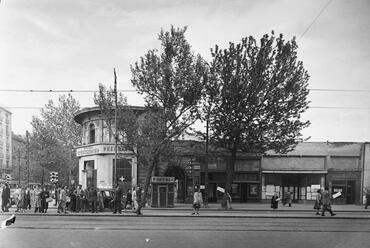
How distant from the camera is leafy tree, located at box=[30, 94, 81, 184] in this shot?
4734 cm

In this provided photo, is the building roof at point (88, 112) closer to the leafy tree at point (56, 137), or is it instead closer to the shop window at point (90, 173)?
the shop window at point (90, 173)

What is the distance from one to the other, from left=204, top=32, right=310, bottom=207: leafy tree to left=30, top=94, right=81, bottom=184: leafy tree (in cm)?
2427

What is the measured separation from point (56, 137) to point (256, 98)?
1143 inches

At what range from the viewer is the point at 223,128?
28.2m

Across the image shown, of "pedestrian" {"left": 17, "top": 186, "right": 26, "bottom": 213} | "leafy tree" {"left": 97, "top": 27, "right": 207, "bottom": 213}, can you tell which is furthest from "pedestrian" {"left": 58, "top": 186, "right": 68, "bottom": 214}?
"leafy tree" {"left": 97, "top": 27, "right": 207, "bottom": 213}

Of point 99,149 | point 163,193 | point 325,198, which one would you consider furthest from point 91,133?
point 325,198

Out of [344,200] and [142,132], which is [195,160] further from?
[344,200]

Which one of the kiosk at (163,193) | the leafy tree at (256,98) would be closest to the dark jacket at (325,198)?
the leafy tree at (256,98)

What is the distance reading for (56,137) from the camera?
48.8 m

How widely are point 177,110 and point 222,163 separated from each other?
1004 cm

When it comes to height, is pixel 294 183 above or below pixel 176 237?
below

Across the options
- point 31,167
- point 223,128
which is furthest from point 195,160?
point 31,167

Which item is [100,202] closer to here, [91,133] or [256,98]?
[256,98]

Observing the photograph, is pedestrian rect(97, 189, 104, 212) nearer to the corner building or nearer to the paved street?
the corner building
